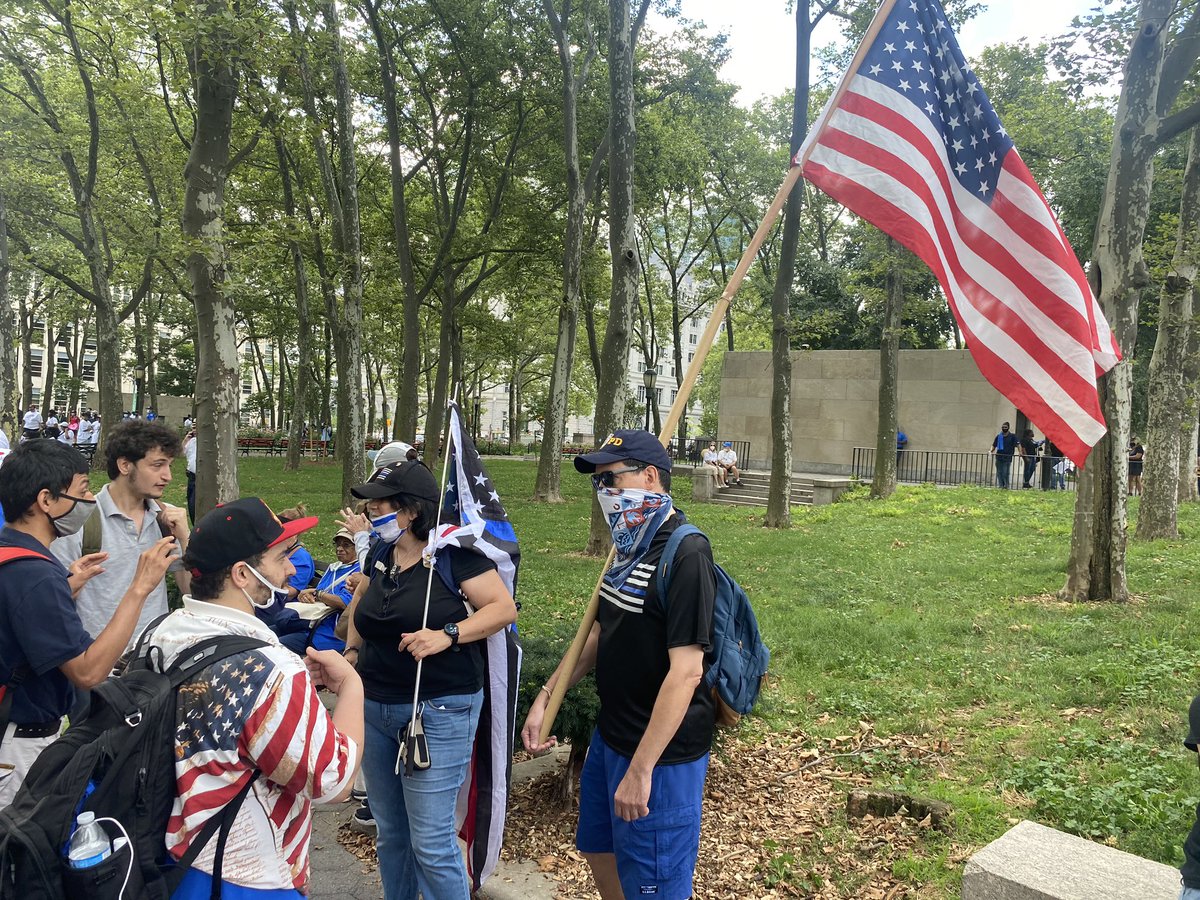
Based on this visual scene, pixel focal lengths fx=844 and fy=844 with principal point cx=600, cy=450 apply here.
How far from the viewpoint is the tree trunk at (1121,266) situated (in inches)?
356

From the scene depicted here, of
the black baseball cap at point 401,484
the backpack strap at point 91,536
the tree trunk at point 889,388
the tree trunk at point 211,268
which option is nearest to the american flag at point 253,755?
the black baseball cap at point 401,484

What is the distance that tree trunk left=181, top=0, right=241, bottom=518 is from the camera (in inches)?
360

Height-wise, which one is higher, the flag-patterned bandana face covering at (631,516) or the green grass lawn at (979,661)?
the flag-patterned bandana face covering at (631,516)

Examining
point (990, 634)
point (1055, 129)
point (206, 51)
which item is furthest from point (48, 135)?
point (1055, 129)

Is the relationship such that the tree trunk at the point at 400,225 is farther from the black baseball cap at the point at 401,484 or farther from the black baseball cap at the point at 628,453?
the black baseball cap at the point at 628,453

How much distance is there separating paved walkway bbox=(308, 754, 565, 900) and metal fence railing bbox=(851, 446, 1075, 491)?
2124 cm

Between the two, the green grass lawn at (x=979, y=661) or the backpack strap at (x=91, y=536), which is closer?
the backpack strap at (x=91, y=536)

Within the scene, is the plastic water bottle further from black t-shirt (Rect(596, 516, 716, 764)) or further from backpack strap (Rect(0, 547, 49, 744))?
black t-shirt (Rect(596, 516, 716, 764))

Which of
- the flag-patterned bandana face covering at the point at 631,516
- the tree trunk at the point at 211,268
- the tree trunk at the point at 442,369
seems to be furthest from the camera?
the tree trunk at the point at 442,369

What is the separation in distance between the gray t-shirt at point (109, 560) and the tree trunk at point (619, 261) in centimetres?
878

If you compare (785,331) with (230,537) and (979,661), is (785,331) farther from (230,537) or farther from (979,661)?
(230,537)

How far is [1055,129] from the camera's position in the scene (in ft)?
80.2

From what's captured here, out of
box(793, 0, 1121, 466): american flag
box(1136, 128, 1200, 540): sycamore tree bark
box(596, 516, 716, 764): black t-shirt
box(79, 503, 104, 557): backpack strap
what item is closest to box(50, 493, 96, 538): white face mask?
box(79, 503, 104, 557): backpack strap

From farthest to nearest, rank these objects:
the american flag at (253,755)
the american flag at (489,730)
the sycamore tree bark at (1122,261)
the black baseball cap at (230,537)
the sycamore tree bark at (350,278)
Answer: the sycamore tree bark at (350,278)
the sycamore tree bark at (1122,261)
the american flag at (489,730)
the black baseball cap at (230,537)
the american flag at (253,755)
